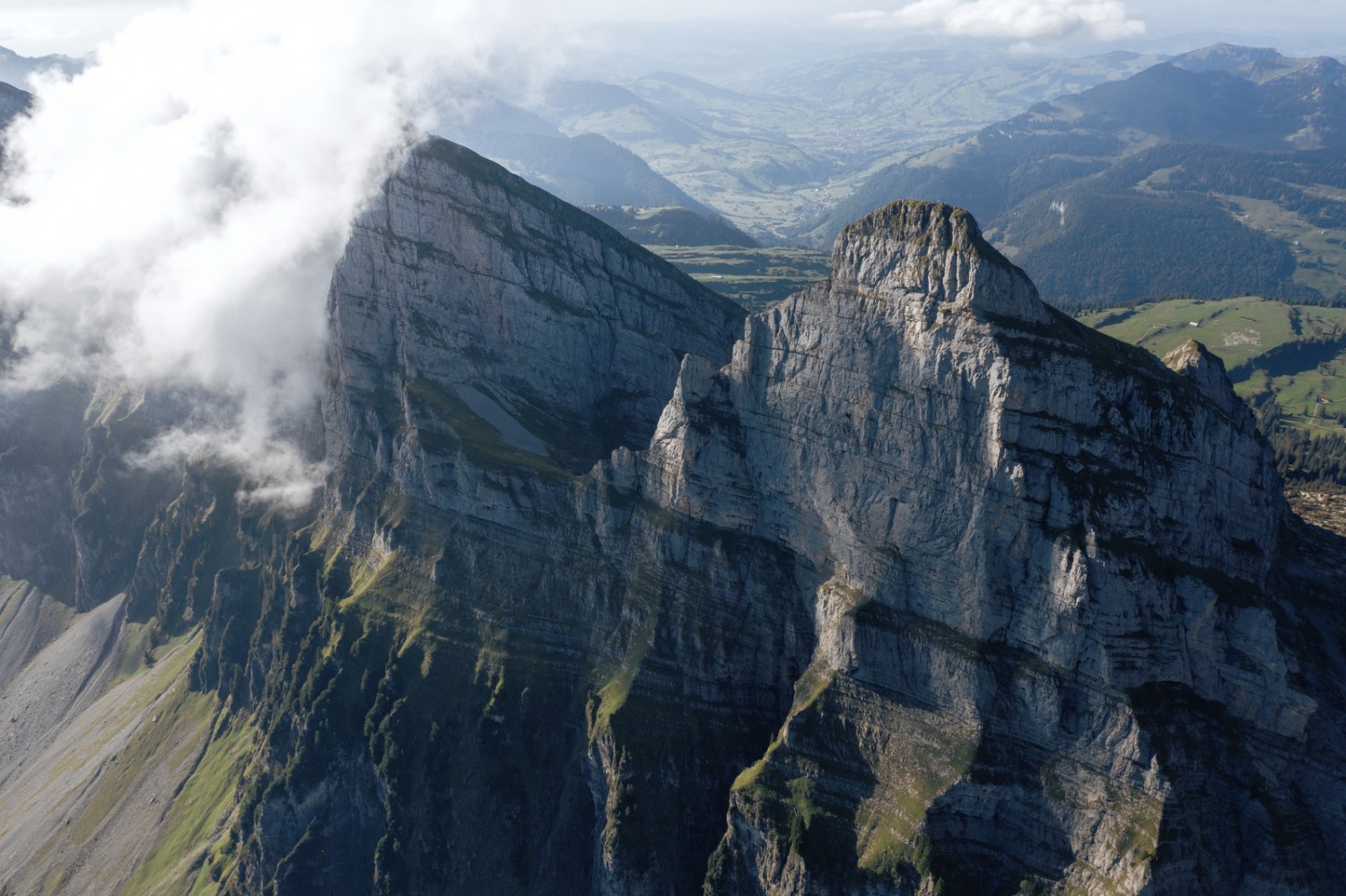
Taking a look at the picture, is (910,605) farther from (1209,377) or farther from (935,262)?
(1209,377)

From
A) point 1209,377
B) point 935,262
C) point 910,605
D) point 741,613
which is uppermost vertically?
point 1209,377

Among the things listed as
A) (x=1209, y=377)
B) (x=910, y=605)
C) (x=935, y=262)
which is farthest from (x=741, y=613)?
(x=1209, y=377)

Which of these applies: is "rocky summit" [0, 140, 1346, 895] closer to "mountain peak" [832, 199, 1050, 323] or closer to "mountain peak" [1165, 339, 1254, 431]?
"mountain peak" [832, 199, 1050, 323]

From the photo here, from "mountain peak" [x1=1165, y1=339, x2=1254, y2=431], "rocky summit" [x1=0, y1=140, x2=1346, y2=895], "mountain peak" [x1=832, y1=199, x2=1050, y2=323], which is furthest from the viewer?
"mountain peak" [x1=1165, y1=339, x2=1254, y2=431]

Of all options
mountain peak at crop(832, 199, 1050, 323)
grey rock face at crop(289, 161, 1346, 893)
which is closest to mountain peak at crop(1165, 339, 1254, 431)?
grey rock face at crop(289, 161, 1346, 893)

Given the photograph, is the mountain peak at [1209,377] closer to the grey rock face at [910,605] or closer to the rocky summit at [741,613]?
the grey rock face at [910,605]

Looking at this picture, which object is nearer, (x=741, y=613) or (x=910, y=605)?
(x=910, y=605)
